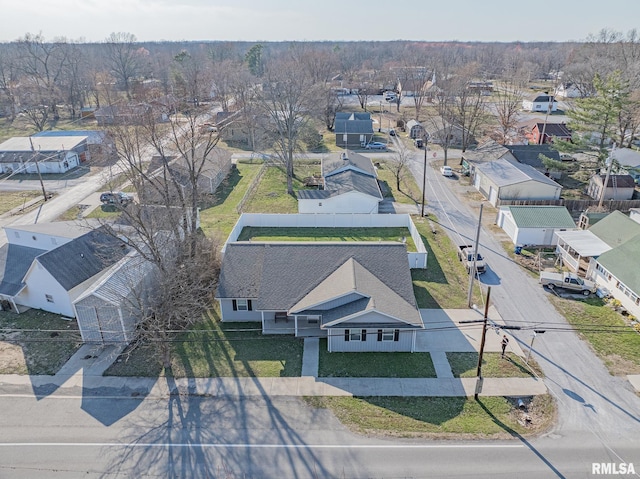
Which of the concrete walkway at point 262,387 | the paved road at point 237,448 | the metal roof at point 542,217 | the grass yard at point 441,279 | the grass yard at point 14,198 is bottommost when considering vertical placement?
the paved road at point 237,448

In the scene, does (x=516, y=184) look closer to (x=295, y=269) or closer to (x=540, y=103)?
(x=295, y=269)

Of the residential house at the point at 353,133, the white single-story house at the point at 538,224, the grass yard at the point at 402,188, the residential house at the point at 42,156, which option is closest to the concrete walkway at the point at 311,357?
the white single-story house at the point at 538,224

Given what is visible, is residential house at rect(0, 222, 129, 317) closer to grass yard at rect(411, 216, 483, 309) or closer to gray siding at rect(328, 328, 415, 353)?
gray siding at rect(328, 328, 415, 353)

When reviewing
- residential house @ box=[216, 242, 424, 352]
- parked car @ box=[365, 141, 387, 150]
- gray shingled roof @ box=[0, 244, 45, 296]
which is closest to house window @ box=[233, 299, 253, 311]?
residential house @ box=[216, 242, 424, 352]

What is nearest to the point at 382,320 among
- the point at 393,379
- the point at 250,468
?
the point at 393,379

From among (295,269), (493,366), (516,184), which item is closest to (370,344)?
(295,269)

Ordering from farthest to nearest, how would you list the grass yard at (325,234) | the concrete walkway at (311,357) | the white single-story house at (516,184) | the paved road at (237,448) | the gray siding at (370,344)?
the white single-story house at (516,184) < the grass yard at (325,234) < the gray siding at (370,344) < the concrete walkway at (311,357) < the paved road at (237,448)

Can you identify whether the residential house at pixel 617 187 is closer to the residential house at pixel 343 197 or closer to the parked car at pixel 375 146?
the residential house at pixel 343 197
